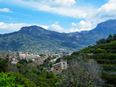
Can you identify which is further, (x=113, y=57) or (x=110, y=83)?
(x=113, y=57)

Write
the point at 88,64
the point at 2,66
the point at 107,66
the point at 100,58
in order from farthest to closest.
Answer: the point at 100,58 → the point at 2,66 → the point at 107,66 → the point at 88,64

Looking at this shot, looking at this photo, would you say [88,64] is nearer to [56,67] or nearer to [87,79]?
→ [87,79]

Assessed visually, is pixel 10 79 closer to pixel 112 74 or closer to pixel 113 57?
pixel 112 74

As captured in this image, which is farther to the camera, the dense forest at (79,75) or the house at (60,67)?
the house at (60,67)

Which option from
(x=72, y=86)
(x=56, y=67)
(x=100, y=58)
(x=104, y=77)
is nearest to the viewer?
(x=72, y=86)

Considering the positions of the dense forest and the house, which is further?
the house

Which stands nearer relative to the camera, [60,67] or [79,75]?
[79,75]

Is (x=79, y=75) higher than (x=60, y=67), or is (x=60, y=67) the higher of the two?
(x=79, y=75)

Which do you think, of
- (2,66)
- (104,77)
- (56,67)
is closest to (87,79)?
(104,77)

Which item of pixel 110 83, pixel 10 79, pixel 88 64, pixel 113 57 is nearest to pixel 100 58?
pixel 113 57
